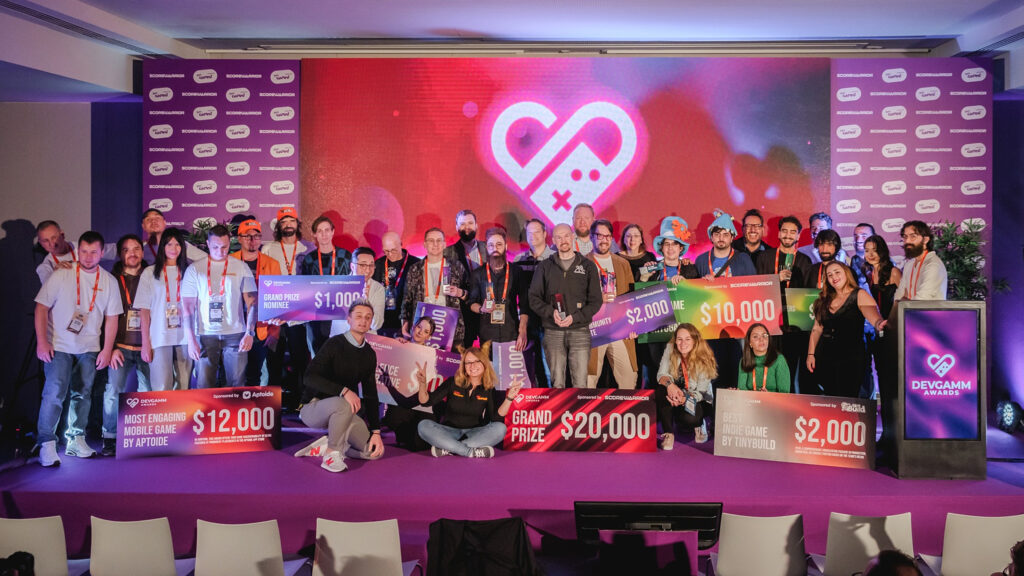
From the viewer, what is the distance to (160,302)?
639 centimetres

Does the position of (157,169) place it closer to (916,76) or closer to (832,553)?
(832,553)

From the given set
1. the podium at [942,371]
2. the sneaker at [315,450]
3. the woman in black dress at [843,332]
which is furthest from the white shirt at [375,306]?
the podium at [942,371]

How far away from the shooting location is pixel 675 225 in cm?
Answer: 810

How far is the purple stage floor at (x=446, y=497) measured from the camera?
502 centimetres

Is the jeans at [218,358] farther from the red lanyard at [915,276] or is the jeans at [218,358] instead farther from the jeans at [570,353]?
the red lanyard at [915,276]

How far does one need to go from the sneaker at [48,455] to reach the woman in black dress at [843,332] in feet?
20.7

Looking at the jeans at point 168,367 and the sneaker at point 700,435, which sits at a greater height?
the jeans at point 168,367

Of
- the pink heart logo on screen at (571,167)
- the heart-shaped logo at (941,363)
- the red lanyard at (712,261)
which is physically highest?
the pink heart logo on screen at (571,167)

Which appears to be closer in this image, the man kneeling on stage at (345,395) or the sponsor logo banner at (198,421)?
the man kneeling on stage at (345,395)

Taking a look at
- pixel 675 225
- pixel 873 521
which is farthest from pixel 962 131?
pixel 873 521

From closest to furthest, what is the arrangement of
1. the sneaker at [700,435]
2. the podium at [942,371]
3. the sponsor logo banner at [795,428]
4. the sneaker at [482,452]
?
the podium at [942,371]
the sponsor logo banner at [795,428]
the sneaker at [482,452]
the sneaker at [700,435]

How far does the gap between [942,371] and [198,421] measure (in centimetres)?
584

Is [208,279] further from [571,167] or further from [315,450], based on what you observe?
[571,167]

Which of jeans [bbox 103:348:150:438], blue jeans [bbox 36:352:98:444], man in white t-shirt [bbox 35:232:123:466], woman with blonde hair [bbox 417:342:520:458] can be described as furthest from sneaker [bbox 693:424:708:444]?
blue jeans [bbox 36:352:98:444]
